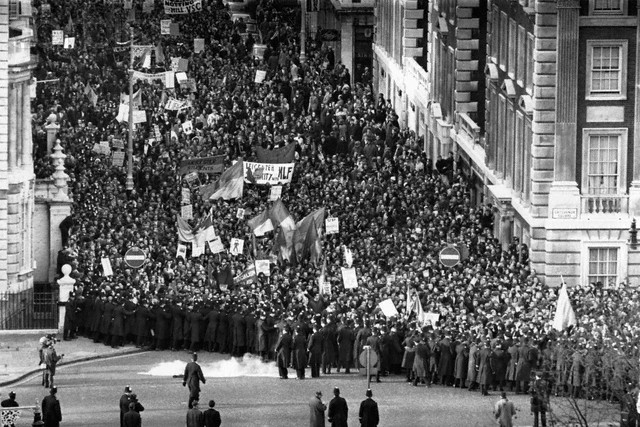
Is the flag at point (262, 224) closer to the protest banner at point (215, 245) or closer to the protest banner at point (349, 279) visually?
the protest banner at point (215, 245)

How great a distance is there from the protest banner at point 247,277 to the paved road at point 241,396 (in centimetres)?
481

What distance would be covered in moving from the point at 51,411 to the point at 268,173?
1186 inches

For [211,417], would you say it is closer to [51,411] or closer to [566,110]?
[51,411]

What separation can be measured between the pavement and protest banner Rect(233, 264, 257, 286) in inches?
166

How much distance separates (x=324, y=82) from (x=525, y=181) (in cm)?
2885

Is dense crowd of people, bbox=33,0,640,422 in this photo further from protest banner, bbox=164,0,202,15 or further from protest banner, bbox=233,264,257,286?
protest banner, bbox=164,0,202,15

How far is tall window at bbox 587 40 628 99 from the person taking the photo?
10544 cm

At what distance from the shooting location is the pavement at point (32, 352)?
10044 cm

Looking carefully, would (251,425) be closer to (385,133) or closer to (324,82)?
(385,133)

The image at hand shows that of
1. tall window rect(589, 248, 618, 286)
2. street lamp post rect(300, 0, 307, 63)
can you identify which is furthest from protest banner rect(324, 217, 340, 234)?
street lamp post rect(300, 0, 307, 63)

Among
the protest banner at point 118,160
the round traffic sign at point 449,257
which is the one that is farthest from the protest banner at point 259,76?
the round traffic sign at point 449,257

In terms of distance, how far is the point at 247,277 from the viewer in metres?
107

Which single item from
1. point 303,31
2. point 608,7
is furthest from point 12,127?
point 303,31

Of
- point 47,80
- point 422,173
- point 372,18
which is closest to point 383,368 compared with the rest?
point 422,173
